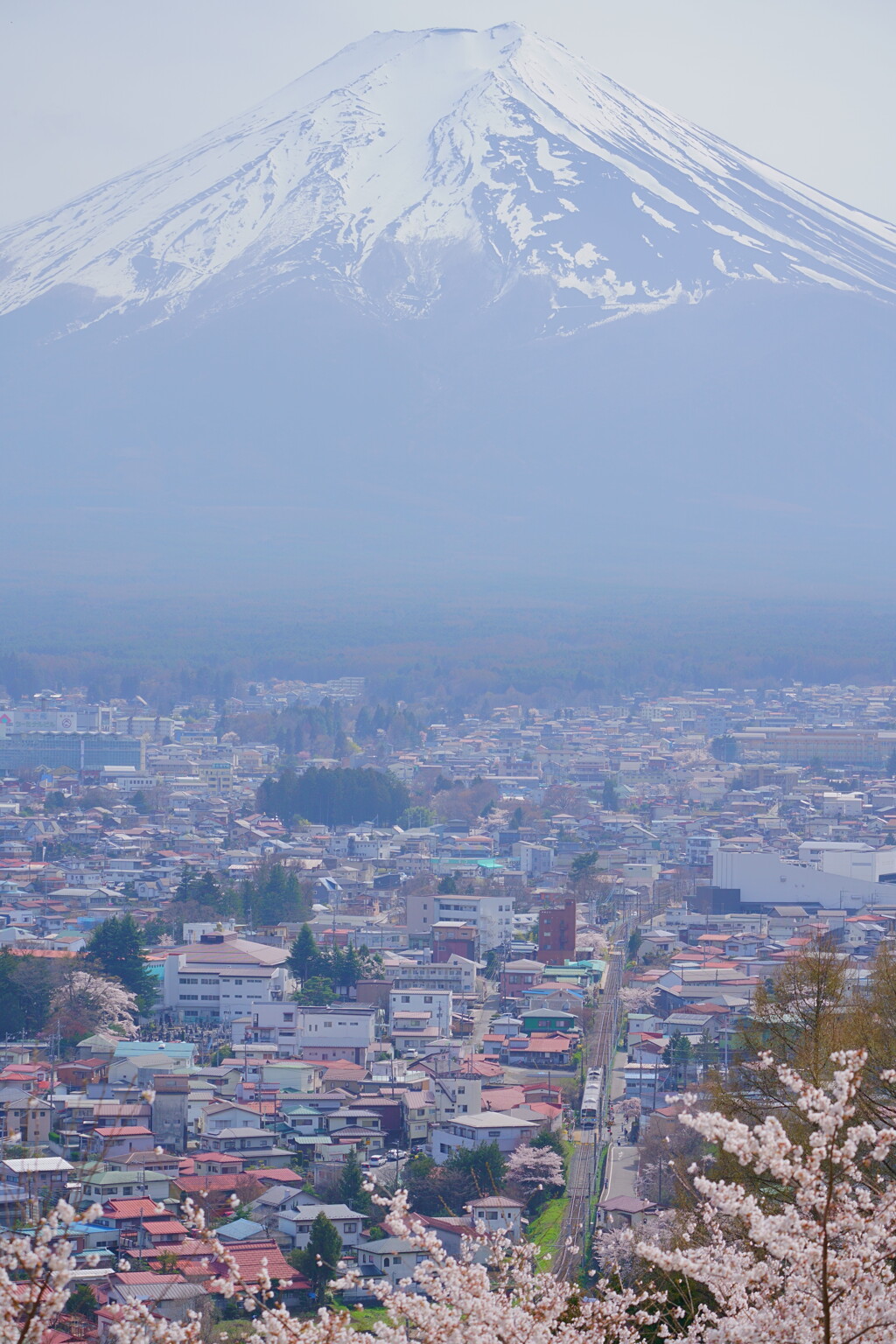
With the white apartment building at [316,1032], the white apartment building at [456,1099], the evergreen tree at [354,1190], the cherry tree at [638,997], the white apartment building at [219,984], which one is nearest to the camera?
the evergreen tree at [354,1190]

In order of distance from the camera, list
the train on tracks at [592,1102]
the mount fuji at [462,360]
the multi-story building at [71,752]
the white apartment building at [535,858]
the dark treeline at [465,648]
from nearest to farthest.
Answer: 1. the train on tracks at [592,1102]
2. the white apartment building at [535,858]
3. the multi-story building at [71,752]
4. the dark treeline at [465,648]
5. the mount fuji at [462,360]

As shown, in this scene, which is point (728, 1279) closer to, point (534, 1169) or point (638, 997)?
point (534, 1169)

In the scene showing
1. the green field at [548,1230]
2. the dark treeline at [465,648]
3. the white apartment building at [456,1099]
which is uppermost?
the dark treeline at [465,648]

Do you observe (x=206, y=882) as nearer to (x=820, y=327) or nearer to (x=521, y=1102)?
(x=521, y=1102)

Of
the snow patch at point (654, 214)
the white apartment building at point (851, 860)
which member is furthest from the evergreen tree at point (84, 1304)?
the snow patch at point (654, 214)

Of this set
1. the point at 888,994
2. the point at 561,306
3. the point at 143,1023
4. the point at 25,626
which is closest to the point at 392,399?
the point at 561,306

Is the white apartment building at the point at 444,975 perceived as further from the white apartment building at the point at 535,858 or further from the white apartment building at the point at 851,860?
the white apartment building at the point at 535,858

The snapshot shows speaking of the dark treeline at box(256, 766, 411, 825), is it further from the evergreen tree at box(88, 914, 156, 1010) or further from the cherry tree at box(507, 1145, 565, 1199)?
the cherry tree at box(507, 1145, 565, 1199)

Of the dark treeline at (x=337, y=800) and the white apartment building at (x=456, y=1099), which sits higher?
the dark treeline at (x=337, y=800)
